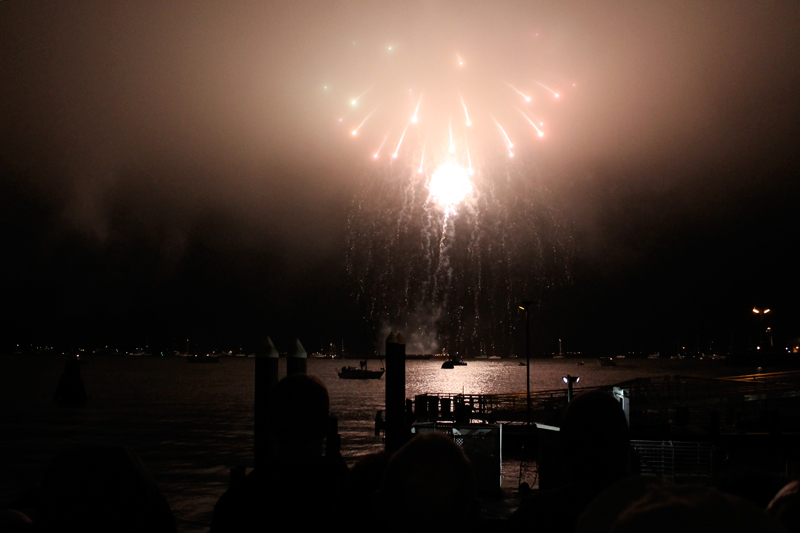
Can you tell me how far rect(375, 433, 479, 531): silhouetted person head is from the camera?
7.85 feet

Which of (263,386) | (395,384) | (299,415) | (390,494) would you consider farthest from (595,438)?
(395,384)

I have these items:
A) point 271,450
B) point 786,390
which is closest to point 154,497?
point 271,450

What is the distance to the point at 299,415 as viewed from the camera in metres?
3.44

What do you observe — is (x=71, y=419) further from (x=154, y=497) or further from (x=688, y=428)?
(x=154, y=497)

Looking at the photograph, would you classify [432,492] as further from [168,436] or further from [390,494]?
[168,436]

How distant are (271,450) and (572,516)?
11.8 metres

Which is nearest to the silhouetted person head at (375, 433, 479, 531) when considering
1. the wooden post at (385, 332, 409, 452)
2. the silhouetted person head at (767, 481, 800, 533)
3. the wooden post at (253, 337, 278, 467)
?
the silhouetted person head at (767, 481, 800, 533)

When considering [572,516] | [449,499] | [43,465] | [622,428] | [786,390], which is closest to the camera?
[449,499]

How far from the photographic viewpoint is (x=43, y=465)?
31.0 m

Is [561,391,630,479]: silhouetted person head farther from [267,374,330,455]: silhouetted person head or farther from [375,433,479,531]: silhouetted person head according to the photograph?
[267,374,330,455]: silhouetted person head

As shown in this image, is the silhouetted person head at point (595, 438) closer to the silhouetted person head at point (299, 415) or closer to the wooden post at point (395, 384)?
the silhouetted person head at point (299, 415)

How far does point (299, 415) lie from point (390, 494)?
3.80 feet

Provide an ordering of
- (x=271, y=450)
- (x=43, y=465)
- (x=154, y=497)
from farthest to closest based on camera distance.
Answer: (x=43, y=465), (x=271, y=450), (x=154, y=497)

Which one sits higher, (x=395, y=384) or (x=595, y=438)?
(x=595, y=438)
